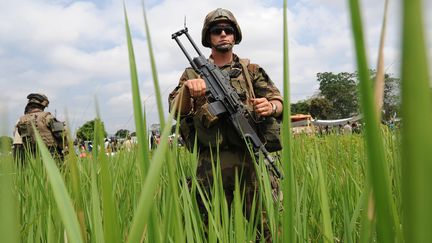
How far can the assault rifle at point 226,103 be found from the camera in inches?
65.0

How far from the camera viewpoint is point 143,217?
0.16 metres

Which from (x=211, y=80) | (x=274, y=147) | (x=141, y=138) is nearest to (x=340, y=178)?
(x=274, y=147)

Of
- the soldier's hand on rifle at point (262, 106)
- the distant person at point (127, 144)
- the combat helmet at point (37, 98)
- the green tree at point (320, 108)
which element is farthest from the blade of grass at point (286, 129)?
the green tree at point (320, 108)

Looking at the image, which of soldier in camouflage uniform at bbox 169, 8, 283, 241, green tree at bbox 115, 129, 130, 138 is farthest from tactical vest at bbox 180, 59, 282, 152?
green tree at bbox 115, 129, 130, 138

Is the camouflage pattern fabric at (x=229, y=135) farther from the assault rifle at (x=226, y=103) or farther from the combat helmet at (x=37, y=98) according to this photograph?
the combat helmet at (x=37, y=98)

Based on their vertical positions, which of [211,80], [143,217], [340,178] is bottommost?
[340,178]

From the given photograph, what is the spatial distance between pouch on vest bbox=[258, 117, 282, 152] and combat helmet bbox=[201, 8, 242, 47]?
1.64 ft

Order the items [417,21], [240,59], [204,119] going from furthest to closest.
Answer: [240,59] < [204,119] < [417,21]

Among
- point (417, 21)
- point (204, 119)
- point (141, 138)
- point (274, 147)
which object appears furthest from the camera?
point (274, 147)

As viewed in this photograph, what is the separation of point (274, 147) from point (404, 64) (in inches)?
67.2

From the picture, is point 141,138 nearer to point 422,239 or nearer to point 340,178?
point 422,239

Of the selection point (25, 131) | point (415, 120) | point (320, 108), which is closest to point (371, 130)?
point (415, 120)

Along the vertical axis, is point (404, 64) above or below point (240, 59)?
below

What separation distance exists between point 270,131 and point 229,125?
0.57 ft
